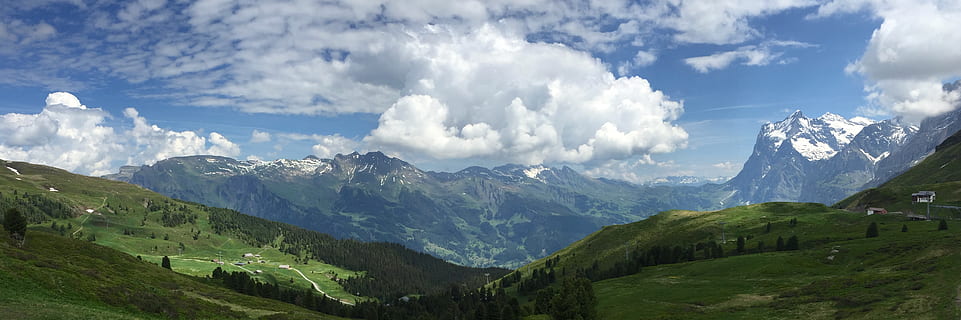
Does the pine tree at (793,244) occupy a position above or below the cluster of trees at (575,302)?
above

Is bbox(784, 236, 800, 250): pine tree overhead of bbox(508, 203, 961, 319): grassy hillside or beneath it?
overhead

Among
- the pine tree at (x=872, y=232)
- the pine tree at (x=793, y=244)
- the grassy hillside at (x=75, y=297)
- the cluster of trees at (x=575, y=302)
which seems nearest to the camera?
the grassy hillside at (x=75, y=297)

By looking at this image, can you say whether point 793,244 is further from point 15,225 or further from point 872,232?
point 15,225

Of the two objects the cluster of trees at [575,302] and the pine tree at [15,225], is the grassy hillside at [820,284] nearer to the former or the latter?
the cluster of trees at [575,302]

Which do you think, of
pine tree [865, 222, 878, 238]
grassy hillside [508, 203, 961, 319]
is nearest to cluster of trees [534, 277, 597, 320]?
grassy hillside [508, 203, 961, 319]

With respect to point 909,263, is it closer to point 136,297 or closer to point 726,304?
point 726,304

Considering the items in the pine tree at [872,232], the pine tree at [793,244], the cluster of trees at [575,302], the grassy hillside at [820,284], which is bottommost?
the cluster of trees at [575,302]

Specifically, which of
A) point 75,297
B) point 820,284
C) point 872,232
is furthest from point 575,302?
point 872,232

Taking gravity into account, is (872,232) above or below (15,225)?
above

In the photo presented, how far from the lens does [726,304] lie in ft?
318

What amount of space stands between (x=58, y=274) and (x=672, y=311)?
371ft

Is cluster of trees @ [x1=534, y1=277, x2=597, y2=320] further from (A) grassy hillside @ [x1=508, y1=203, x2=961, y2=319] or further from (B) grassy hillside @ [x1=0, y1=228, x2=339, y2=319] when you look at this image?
(B) grassy hillside @ [x1=0, y1=228, x2=339, y2=319]

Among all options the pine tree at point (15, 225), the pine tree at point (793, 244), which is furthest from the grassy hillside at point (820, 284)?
the pine tree at point (15, 225)

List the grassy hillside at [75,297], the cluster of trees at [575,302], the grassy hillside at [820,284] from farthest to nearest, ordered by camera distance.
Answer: the cluster of trees at [575,302]
the grassy hillside at [820,284]
the grassy hillside at [75,297]
